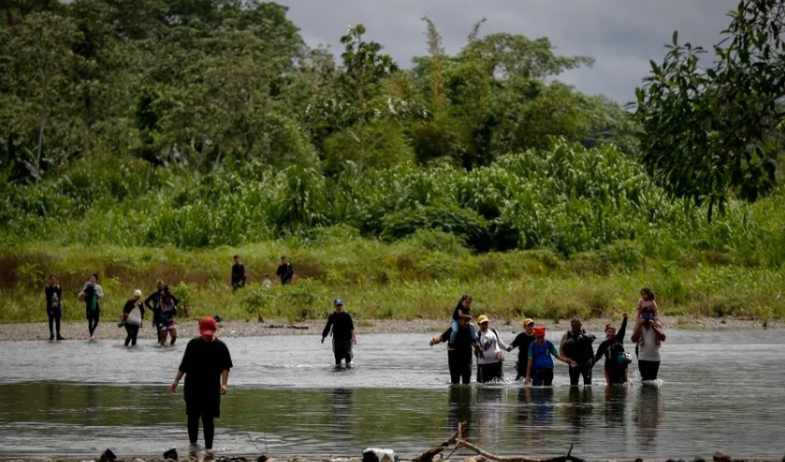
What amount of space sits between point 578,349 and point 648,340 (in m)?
1.22

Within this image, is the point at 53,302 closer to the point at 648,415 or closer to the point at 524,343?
the point at 524,343

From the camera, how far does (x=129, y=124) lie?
7594cm

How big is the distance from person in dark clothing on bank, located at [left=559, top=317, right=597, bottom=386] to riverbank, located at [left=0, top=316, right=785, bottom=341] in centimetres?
1495

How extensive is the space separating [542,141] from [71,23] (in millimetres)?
25842

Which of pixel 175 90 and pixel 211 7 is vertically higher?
pixel 211 7

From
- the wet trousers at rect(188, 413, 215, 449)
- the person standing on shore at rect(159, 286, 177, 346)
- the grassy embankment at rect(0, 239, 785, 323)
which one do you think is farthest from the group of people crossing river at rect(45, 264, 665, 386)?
the grassy embankment at rect(0, 239, 785, 323)

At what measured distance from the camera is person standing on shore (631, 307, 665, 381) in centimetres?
2322

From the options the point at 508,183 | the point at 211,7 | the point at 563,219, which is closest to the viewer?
the point at 563,219

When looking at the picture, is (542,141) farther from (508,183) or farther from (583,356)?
(583,356)

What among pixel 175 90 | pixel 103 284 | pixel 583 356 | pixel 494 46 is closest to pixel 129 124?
pixel 175 90

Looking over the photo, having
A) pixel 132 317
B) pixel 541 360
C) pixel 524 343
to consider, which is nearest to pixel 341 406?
pixel 524 343

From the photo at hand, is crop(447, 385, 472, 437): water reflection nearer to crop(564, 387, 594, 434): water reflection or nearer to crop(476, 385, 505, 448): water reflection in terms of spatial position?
crop(476, 385, 505, 448): water reflection

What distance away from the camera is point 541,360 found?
76.6 feet

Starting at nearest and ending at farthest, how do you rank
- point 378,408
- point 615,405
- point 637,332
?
point 378,408 < point 615,405 < point 637,332
